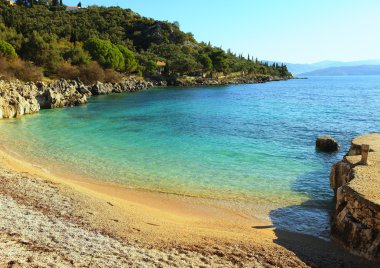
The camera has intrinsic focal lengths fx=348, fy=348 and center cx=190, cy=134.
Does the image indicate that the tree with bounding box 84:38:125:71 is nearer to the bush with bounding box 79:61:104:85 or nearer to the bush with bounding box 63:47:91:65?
the bush with bounding box 63:47:91:65

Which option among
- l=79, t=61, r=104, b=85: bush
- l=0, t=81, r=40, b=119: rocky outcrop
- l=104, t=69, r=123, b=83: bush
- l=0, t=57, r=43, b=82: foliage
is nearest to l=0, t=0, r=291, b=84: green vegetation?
l=79, t=61, r=104, b=85: bush

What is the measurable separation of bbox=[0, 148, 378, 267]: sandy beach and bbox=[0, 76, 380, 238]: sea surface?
6.17 ft

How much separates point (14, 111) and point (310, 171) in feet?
118

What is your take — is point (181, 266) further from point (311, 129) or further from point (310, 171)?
point (311, 129)

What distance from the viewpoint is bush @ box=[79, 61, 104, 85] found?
282 feet

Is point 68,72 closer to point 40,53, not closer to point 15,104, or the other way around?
point 40,53

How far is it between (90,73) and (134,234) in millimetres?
81003

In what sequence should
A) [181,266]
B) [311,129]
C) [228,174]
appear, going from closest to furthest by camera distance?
1. [181,266]
2. [228,174]
3. [311,129]

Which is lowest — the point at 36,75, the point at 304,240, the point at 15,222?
the point at 304,240

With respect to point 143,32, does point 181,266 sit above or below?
below

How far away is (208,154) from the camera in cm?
2531

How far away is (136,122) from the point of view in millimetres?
41281

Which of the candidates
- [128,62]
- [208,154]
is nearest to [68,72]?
[128,62]

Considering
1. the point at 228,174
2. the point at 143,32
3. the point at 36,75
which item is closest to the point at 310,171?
the point at 228,174
